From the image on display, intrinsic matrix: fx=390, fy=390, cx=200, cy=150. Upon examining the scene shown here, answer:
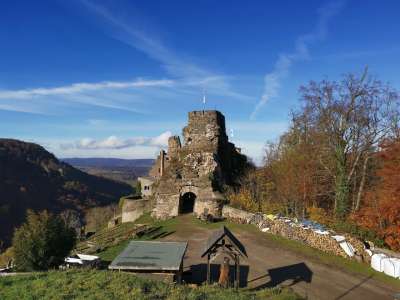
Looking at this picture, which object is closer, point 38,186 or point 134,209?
point 134,209

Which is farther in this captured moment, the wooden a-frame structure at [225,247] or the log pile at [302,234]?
the log pile at [302,234]

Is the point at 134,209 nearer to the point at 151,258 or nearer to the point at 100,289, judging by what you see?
the point at 151,258

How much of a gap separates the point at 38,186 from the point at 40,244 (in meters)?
91.0

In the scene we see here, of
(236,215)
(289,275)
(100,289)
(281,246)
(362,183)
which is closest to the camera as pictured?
(100,289)

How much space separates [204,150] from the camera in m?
34.5

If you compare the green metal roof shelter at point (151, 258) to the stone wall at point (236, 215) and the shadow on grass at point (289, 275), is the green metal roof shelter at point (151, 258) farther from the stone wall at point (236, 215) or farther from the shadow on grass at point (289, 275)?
the stone wall at point (236, 215)

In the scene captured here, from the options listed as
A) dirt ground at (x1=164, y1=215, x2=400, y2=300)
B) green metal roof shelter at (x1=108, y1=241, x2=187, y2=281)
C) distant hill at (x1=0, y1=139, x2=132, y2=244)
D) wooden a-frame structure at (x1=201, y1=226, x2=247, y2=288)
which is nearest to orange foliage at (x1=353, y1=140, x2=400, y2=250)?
dirt ground at (x1=164, y1=215, x2=400, y2=300)

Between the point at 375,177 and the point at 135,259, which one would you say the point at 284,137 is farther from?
the point at 135,259

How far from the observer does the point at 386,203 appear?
2142cm

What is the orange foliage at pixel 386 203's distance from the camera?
21.0m

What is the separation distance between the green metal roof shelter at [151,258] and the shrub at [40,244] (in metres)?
3.44

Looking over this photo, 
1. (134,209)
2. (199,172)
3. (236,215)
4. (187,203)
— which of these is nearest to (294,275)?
(236,215)

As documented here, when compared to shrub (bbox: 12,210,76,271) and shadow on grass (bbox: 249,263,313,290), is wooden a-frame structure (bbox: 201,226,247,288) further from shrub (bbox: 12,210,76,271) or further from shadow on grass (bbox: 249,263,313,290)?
shrub (bbox: 12,210,76,271)

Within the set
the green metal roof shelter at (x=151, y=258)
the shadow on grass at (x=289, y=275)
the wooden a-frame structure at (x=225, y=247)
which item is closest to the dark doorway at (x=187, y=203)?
the shadow on grass at (x=289, y=275)
